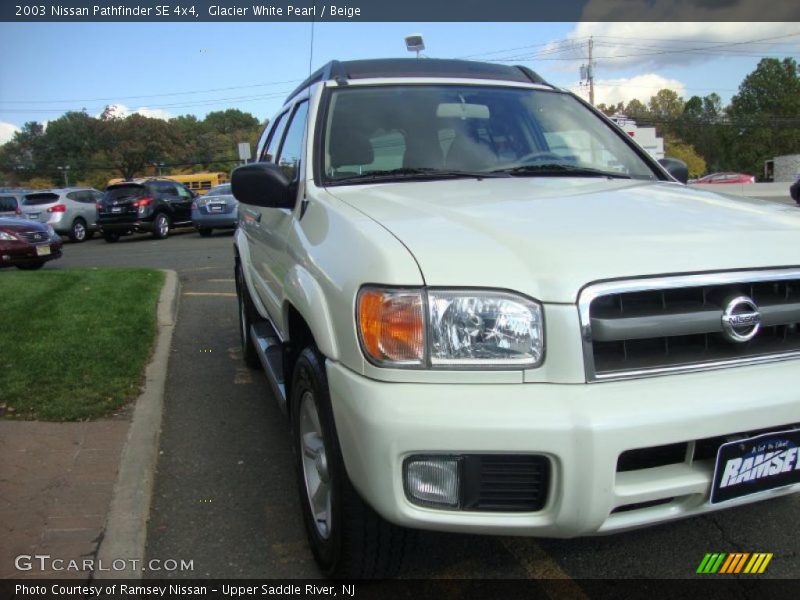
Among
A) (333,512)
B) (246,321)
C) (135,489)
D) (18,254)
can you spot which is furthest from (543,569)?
(18,254)

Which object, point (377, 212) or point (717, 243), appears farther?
point (377, 212)

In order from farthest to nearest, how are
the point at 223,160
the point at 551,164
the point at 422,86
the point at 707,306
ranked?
the point at 223,160
the point at 422,86
the point at 551,164
the point at 707,306

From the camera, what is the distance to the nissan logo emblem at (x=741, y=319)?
2.07 m

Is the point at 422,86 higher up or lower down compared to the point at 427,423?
higher up

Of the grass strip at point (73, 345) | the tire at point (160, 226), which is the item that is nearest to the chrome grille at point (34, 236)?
the grass strip at point (73, 345)

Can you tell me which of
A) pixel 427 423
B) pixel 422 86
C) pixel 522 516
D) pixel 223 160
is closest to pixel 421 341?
pixel 427 423

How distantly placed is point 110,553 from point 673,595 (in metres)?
2.21

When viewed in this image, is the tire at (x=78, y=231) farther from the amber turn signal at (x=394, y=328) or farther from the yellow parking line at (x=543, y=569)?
the amber turn signal at (x=394, y=328)

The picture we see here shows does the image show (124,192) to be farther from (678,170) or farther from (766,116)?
(766,116)

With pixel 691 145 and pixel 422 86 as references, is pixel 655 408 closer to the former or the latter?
pixel 422 86

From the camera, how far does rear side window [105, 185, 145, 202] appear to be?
2003cm

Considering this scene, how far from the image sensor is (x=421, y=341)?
199 cm

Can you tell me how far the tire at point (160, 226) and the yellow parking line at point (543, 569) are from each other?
19.5m

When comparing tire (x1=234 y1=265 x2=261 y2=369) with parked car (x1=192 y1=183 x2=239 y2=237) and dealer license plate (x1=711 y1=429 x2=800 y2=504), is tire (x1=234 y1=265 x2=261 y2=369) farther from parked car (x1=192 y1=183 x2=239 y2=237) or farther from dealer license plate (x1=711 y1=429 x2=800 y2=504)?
parked car (x1=192 y1=183 x2=239 y2=237)
